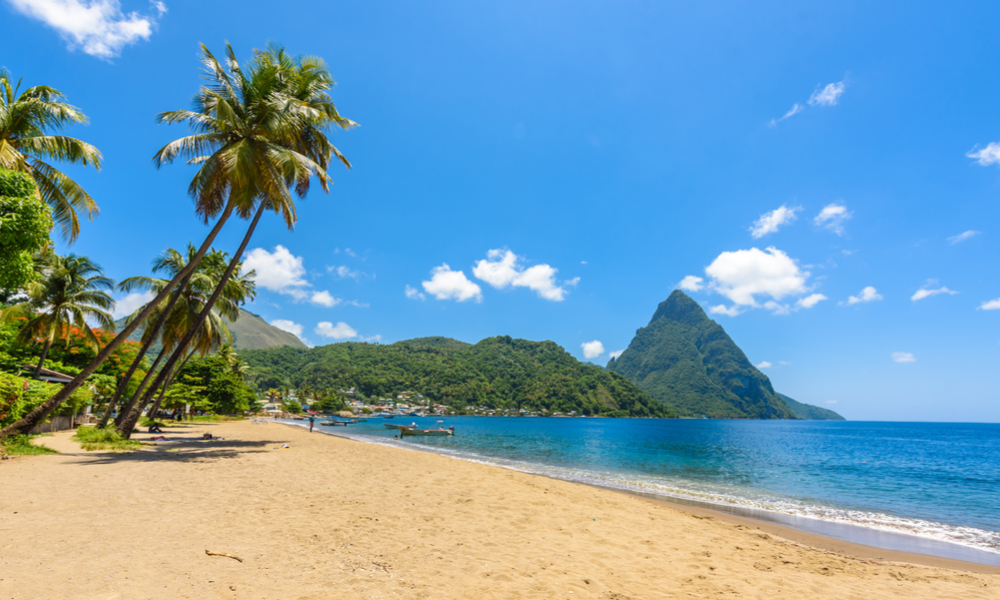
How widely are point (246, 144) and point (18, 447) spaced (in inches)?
426

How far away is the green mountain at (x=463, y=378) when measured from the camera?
142 metres

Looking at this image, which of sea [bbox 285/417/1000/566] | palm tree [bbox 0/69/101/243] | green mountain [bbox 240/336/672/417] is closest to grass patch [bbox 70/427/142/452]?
palm tree [bbox 0/69/101/243]

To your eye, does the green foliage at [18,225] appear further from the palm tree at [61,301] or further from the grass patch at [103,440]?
the palm tree at [61,301]

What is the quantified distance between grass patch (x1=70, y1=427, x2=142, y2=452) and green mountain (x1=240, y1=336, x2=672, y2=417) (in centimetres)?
12591

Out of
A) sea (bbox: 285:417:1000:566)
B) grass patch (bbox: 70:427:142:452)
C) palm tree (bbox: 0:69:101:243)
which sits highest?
palm tree (bbox: 0:69:101:243)

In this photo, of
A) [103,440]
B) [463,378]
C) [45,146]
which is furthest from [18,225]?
[463,378]

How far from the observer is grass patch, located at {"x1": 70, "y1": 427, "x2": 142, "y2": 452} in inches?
584

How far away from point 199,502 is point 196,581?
429 cm

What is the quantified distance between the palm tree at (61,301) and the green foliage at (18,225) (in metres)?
19.5


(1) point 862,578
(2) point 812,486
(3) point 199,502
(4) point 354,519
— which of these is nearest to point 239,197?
(3) point 199,502

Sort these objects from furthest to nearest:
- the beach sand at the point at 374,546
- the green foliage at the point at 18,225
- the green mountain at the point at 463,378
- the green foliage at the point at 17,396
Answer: the green mountain at the point at 463,378, the green foliage at the point at 17,396, the green foliage at the point at 18,225, the beach sand at the point at 374,546

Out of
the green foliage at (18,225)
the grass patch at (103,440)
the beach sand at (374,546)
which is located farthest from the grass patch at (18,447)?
the green foliage at (18,225)

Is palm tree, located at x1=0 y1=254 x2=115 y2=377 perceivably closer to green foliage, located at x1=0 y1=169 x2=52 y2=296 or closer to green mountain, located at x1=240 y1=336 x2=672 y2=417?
green foliage, located at x1=0 y1=169 x2=52 y2=296

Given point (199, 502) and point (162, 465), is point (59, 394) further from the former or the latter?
point (199, 502)
